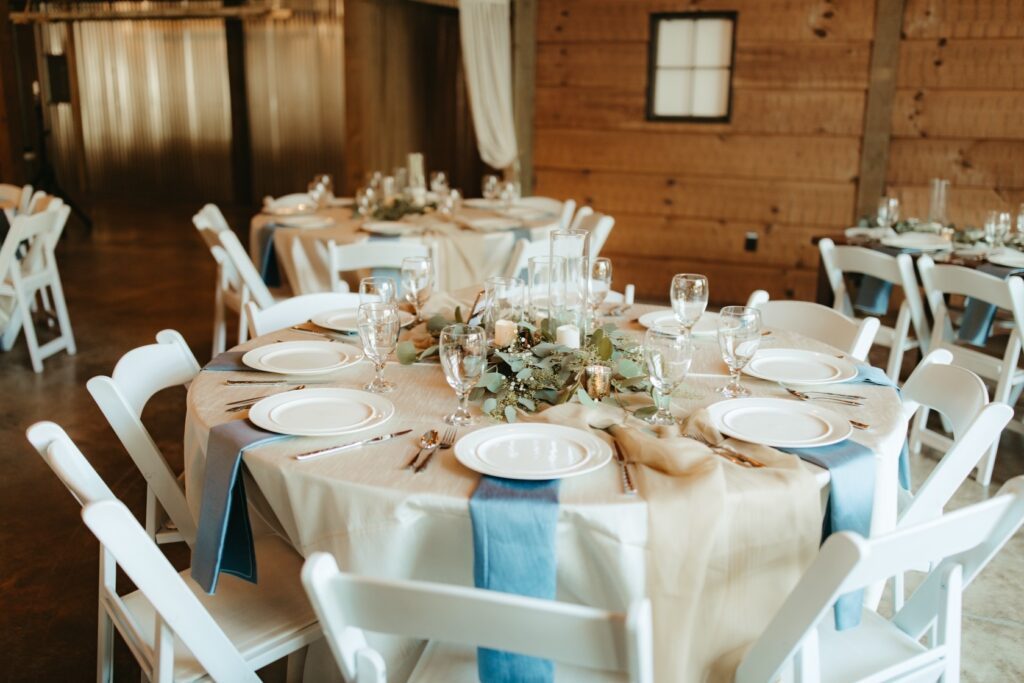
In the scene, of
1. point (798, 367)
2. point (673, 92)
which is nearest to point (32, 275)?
point (798, 367)

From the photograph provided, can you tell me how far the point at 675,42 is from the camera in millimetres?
6414

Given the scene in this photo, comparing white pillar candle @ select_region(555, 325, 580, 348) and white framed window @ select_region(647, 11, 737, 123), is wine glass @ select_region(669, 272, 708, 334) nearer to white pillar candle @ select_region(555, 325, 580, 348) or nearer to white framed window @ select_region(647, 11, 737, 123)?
white pillar candle @ select_region(555, 325, 580, 348)

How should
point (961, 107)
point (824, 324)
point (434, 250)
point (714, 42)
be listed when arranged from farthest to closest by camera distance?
point (714, 42) < point (961, 107) < point (434, 250) < point (824, 324)

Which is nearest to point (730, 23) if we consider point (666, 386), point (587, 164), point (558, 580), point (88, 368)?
point (587, 164)

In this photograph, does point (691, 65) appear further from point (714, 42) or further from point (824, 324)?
point (824, 324)

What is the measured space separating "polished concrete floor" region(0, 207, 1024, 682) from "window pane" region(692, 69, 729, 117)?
130 inches

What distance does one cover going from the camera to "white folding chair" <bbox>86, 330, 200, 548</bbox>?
2027 mm

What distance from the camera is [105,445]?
12.7 feet

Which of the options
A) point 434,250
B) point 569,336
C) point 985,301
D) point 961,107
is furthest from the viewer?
point 961,107

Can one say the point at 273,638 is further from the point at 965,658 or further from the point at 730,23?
the point at 730,23

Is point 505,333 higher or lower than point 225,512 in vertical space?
higher

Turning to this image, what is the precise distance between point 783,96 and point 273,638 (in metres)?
5.51

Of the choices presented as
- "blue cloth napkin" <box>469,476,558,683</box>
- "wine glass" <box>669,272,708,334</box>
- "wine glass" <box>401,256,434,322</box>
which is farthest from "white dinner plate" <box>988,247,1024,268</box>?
"blue cloth napkin" <box>469,476,558,683</box>

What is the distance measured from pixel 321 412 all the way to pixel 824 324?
1662mm
